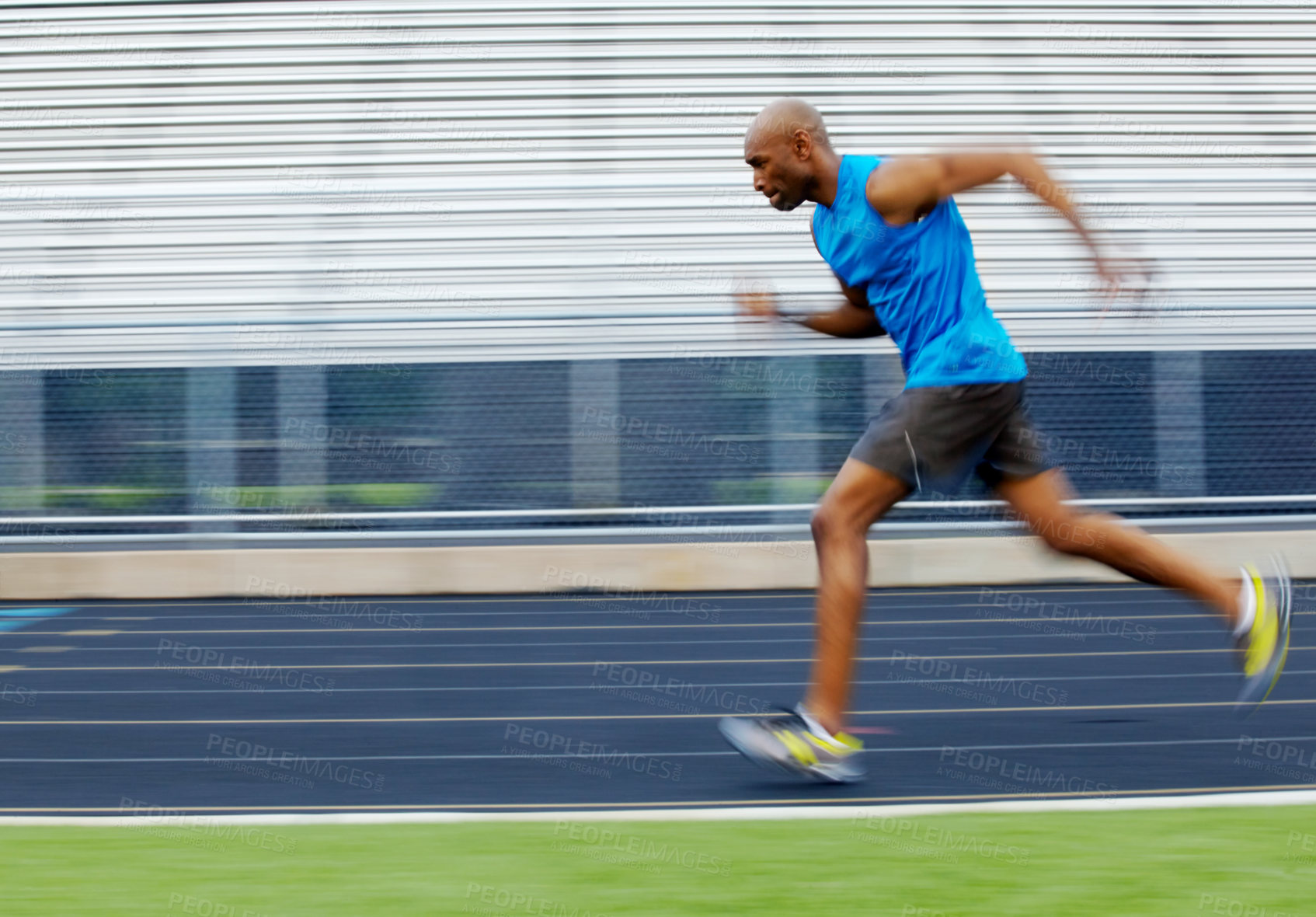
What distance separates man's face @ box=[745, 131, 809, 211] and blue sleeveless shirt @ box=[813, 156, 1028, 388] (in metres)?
0.09

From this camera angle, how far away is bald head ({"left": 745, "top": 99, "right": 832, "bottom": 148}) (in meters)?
3.62

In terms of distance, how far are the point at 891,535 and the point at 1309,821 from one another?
224 inches

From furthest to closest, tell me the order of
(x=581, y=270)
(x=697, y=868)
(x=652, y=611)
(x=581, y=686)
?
(x=581, y=270) → (x=652, y=611) → (x=581, y=686) → (x=697, y=868)

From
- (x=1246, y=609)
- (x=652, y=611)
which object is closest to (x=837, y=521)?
(x=1246, y=609)

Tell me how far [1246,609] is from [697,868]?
5.65 ft

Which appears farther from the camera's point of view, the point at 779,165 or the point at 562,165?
the point at 562,165

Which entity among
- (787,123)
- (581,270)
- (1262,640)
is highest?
(581,270)

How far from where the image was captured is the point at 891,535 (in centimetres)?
893

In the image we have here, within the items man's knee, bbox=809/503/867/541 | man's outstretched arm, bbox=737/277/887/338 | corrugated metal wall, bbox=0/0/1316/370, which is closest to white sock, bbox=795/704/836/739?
man's knee, bbox=809/503/867/541

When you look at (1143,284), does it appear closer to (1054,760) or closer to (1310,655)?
(1054,760)

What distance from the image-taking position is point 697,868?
2953mm

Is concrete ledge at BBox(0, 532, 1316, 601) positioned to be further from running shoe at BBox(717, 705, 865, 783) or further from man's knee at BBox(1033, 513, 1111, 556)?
running shoe at BBox(717, 705, 865, 783)

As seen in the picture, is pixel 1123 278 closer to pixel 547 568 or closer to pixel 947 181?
pixel 947 181

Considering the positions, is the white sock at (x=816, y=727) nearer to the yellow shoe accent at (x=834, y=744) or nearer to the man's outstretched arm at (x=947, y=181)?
the yellow shoe accent at (x=834, y=744)
